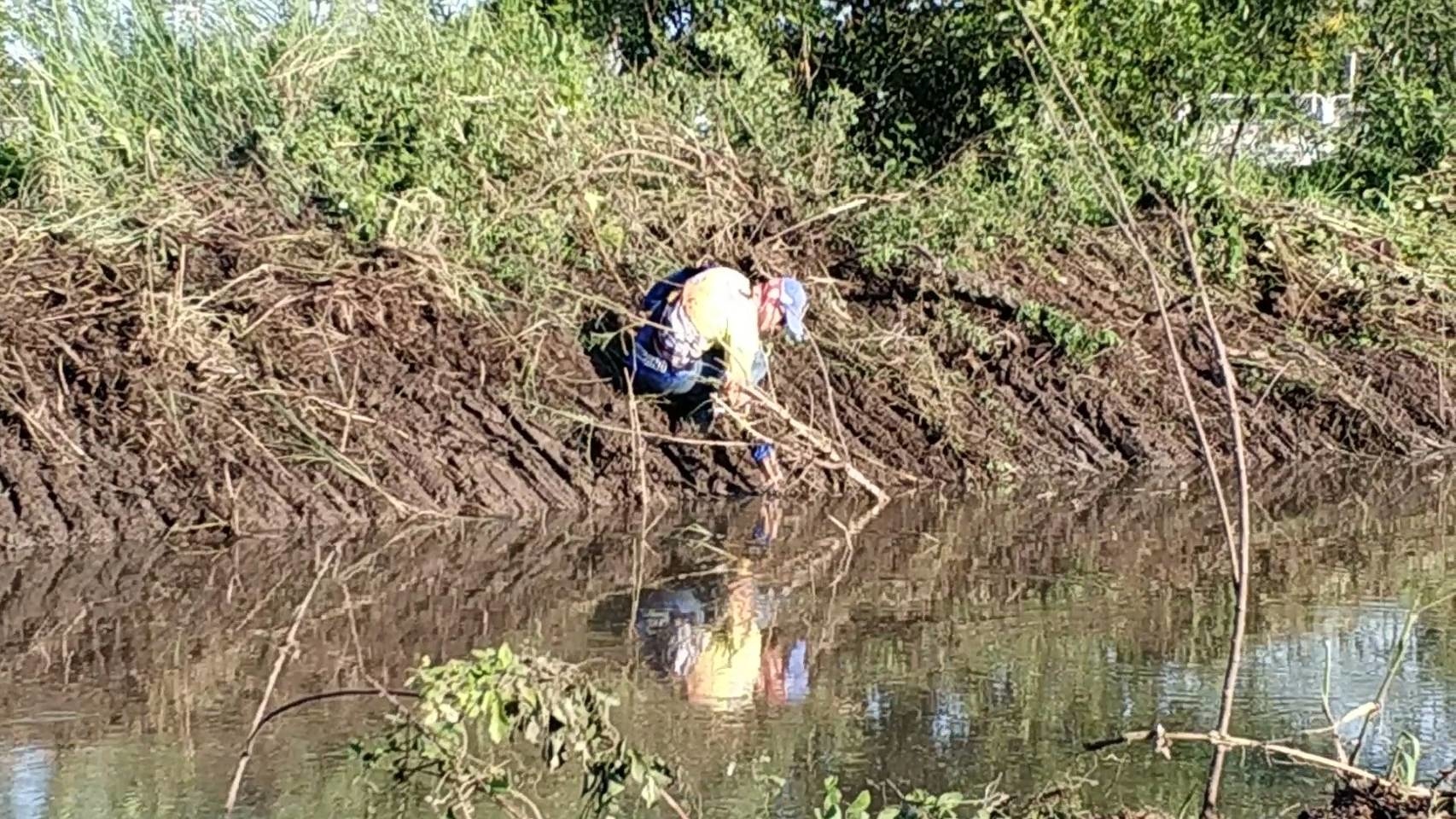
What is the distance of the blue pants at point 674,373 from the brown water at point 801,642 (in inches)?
26.3

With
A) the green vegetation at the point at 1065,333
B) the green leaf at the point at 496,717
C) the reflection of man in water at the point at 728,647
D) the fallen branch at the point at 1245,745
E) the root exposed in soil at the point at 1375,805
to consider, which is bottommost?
the root exposed in soil at the point at 1375,805

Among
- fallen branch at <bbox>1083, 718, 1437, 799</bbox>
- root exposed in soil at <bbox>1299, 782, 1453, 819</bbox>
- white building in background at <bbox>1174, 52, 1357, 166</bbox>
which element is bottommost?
root exposed in soil at <bbox>1299, 782, 1453, 819</bbox>

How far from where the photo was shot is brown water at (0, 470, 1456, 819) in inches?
219

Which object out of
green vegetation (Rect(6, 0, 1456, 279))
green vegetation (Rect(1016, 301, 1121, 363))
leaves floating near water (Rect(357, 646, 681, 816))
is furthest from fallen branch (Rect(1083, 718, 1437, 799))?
green vegetation (Rect(1016, 301, 1121, 363))

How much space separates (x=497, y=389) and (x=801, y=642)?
3464 mm

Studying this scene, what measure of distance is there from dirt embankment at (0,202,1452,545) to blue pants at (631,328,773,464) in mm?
137

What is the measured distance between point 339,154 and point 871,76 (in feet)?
15.7

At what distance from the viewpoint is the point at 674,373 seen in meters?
10.1

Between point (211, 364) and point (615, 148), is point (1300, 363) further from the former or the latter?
point (211, 364)

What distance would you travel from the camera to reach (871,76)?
14.4 meters

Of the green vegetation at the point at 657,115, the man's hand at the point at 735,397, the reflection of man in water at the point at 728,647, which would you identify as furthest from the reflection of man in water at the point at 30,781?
the green vegetation at the point at 657,115

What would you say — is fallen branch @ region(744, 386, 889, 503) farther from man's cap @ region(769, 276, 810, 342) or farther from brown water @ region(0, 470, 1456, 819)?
man's cap @ region(769, 276, 810, 342)

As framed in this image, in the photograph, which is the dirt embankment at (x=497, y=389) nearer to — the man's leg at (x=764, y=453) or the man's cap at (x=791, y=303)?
the man's leg at (x=764, y=453)

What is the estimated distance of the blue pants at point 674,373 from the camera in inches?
395
